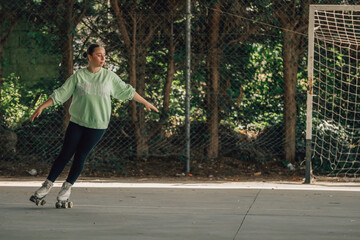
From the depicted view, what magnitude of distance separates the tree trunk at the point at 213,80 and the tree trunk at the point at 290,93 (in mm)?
1038

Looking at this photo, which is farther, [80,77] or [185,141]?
[185,141]

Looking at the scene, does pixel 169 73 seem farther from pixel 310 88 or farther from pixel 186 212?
pixel 186 212

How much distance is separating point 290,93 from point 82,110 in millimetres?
4362

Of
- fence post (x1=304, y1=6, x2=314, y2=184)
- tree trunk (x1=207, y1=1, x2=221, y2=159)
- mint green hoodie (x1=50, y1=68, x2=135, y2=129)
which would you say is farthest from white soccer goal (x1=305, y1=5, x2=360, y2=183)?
mint green hoodie (x1=50, y1=68, x2=135, y2=129)

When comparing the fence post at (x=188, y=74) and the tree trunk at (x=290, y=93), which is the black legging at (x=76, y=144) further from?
the tree trunk at (x=290, y=93)

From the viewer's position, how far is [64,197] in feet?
22.7

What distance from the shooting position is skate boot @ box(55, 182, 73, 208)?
6891 millimetres

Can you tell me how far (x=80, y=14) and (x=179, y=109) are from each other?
2.02 meters

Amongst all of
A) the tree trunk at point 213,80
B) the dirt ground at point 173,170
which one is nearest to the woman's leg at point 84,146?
A: the dirt ground at point 173,170

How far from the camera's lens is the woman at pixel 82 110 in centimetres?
675

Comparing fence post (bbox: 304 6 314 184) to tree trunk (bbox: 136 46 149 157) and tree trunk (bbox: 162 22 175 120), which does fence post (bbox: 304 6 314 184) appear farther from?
tree trunk (bbox: 136 46 149 157)

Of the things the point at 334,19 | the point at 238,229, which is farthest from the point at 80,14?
the point at 238,229

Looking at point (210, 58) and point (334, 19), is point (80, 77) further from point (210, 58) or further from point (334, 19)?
point (334, 19)

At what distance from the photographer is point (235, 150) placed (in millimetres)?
10453
